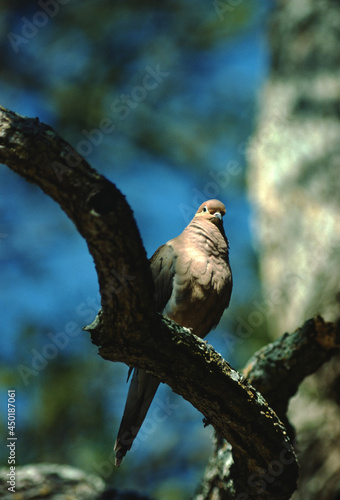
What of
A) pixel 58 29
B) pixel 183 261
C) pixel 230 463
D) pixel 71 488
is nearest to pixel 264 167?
pixel 183 261

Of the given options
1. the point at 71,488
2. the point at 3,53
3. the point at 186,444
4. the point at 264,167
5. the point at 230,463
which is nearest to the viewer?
the point at 230,463

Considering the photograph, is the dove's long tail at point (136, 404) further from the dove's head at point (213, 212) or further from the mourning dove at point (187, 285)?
the dove's head at point (213, 212)

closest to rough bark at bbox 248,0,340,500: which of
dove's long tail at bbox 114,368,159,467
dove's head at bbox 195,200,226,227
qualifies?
dove's head at bbox 195,200,226,227

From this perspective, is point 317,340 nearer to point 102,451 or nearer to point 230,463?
point 230,463

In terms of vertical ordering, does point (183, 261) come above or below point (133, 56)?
below

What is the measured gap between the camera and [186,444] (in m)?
6.04

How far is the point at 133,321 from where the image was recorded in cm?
219

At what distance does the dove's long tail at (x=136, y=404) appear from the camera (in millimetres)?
3287

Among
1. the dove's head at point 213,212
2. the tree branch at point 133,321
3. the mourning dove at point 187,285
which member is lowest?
the tree branch at point 133,321

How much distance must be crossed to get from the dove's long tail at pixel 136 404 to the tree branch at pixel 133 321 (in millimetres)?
798

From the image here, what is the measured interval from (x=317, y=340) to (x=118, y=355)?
4.25 ft

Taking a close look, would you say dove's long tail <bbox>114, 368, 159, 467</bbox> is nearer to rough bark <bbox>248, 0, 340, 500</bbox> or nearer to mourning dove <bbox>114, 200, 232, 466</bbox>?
mourning dove <bbox>114, 200, 232, 466</bbox>

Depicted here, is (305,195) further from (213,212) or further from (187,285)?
(187,285)

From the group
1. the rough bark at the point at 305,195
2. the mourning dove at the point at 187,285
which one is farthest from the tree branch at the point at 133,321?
the rough bark at the point at 305,195
